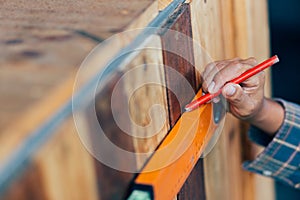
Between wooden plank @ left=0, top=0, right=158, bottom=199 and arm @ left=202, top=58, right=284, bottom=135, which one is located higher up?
wooden plank @ left=0, top=0, right=158, bottom=199

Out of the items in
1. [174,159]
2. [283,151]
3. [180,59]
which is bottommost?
[283,151]

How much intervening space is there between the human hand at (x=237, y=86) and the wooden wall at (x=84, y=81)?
0.06 ft

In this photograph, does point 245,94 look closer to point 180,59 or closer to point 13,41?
point 180,59

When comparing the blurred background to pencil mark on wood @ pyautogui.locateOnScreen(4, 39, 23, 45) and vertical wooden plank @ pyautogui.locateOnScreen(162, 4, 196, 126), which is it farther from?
pencil mark on wood @ pyautogui.locateOnScreen(4, 39, 23, 45)

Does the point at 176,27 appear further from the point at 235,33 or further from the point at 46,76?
the point at 235,33

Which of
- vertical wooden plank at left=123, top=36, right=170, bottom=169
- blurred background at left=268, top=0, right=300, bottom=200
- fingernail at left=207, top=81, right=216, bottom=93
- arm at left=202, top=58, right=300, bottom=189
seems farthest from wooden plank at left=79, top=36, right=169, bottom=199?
blurred background at left=268, top=0, right=300, bottom=200

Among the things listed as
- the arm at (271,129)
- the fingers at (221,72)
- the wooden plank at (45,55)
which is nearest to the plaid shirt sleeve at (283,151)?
the arm at (271,129)

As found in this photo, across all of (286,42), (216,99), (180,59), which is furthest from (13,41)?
(286,42)

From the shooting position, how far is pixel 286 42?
1635mm

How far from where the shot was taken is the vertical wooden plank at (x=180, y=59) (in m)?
0.65

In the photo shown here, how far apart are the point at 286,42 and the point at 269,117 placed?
0.65 meters

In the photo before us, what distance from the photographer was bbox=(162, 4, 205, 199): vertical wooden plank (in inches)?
25.6

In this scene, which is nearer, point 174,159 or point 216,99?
point 174,159

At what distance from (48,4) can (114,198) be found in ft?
0.77
